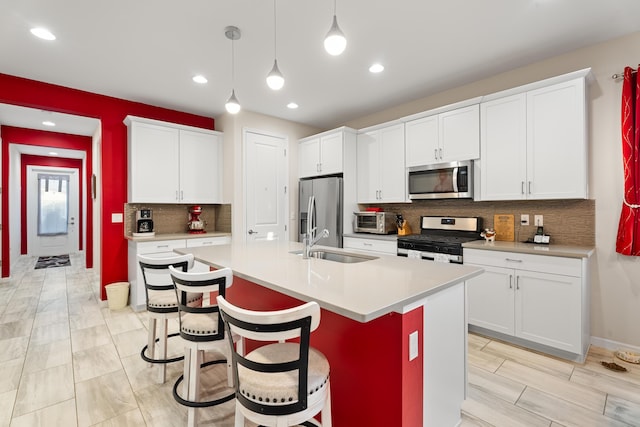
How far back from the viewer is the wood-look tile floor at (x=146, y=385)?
1.86 metres

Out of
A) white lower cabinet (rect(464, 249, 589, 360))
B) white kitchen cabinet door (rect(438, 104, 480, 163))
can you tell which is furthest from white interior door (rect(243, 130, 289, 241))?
white lower cabinet (rect(464, 249, 589, 360))

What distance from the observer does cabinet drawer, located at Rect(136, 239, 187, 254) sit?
3691 millimetres

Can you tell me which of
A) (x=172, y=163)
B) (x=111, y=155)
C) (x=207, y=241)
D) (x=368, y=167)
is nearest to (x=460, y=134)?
(x=368, y=167)

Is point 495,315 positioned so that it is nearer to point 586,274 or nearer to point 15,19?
point 586,274

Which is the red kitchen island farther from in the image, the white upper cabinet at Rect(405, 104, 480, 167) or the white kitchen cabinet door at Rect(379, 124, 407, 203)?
the white kitchen cabinet door at Rect(379, 124, 407, 203)

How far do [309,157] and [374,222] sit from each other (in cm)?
155

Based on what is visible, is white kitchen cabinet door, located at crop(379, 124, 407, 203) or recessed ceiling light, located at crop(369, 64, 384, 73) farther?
white kitchen cabinet door, located at crop(379, 124, 407, 203)

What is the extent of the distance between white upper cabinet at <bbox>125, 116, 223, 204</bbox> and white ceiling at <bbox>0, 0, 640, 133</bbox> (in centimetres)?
51

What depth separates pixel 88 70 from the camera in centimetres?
318

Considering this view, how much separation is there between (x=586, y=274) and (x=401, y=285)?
82.7 inches

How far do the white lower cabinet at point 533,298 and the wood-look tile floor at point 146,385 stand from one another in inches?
6.7

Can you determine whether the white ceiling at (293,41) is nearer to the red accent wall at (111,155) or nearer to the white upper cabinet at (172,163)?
the red accent wall at (111,155)

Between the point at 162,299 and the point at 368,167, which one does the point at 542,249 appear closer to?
the point at 368,167

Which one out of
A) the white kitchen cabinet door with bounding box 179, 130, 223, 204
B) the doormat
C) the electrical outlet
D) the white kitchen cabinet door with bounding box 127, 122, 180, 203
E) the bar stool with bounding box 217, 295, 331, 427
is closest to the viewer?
the bar stool with bounding box 217, 295, 331, 427
